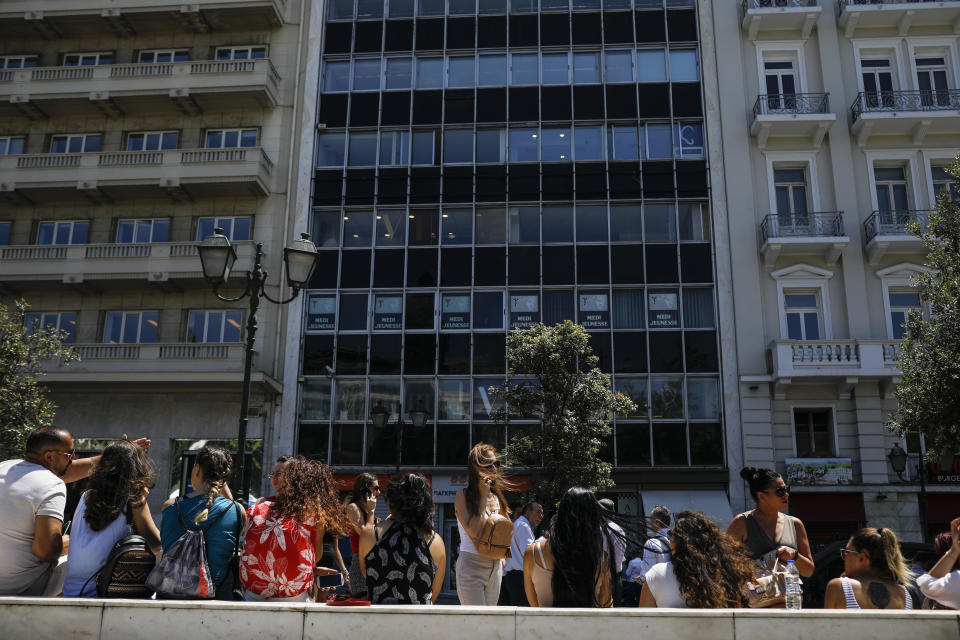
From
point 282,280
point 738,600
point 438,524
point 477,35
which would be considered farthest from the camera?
point 477,35

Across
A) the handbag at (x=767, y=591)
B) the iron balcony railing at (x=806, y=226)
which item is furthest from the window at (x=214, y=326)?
the handbag at (x=767, y=591)

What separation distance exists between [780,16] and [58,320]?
27552 millimetres

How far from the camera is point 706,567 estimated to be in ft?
16.5

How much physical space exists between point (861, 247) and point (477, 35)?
1545 cm

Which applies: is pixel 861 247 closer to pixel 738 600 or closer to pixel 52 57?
pixel 738 600

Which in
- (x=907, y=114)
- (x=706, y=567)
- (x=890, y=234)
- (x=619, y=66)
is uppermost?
(x=619, y=66)

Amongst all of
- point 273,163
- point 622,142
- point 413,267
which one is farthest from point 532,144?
point 273,163

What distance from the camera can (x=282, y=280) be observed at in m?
26.3

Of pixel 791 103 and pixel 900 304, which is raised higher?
pixel 791 103

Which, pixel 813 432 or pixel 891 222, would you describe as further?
pixel 891 222

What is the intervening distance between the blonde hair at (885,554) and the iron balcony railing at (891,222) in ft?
70.9

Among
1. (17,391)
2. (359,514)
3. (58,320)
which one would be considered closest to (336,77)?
(58,320)

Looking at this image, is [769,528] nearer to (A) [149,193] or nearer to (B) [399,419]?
(B) [399,419]

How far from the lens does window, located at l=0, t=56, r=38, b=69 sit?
29.0 metres
